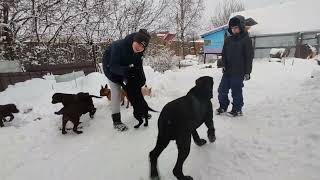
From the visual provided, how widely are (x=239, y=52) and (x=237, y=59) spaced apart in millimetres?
135

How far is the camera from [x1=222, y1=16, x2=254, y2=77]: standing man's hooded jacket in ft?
19.1

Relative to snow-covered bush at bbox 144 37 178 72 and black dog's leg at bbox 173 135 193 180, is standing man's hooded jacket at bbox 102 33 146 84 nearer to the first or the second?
black dog's leg at bbox 173 135 193 180

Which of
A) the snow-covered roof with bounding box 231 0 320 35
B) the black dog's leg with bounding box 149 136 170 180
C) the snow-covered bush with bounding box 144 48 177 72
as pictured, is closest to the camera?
the black dog's leg with bounding box 149 136 170 180

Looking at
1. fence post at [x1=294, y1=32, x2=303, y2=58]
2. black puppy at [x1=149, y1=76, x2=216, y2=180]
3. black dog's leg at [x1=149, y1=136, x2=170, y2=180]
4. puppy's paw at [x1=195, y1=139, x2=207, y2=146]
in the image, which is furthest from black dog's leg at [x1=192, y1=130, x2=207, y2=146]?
fence post at [x1=294, y1=32, x2=303, y2=58]

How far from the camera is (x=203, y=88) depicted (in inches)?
170

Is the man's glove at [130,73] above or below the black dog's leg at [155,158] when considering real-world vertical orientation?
above

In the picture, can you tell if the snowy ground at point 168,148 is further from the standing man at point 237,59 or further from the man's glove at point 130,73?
the man's glove at point 130,73

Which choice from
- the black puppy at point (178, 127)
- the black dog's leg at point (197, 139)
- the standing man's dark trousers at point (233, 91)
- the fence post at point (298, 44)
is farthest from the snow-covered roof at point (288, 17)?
the black puppy at point (178, 127)

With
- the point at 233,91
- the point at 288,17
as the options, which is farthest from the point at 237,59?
the point at 288,17

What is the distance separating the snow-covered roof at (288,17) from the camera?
2608cm

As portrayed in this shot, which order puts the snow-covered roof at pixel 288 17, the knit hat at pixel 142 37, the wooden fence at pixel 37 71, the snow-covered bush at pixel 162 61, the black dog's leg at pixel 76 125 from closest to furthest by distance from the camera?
the knit hat at pixel 142 37 < the black dog's leg at pixel 76 125 < the wooden fence at pixel 37 71 < the snow-covered bush at pixel 162 61 < the snow-covered roof at pixel 288 17

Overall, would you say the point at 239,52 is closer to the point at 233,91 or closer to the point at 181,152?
the point at 233,91

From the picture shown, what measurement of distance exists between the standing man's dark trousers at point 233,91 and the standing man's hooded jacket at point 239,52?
0.12m

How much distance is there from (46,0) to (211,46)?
20860 mm
